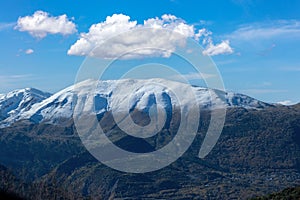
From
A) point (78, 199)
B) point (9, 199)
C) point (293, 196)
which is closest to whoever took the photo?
point (9, 199)

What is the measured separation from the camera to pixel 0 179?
12600 cm

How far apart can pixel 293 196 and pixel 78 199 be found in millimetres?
55088

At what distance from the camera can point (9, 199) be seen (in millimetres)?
49312

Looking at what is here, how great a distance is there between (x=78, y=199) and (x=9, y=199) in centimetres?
8486

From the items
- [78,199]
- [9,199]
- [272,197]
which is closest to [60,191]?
[78,199]

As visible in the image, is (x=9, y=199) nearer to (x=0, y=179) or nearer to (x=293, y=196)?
(x=293, y=196)

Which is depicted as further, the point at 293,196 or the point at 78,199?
the point at 78,199

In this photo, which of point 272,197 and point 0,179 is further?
point 0,179

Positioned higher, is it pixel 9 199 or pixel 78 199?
pixel 9 199

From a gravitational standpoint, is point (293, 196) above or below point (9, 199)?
below

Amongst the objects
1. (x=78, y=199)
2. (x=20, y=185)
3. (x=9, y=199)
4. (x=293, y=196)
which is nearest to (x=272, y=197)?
(x=293, y=196)

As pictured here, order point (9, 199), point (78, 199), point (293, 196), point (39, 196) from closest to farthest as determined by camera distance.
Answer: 1. point (9, 199)
2. point (293, 196)
3. point (39, 196)
4. point (78, 199)

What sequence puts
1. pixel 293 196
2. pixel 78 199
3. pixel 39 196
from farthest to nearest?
1. pixel 78 199
2. pixel 39 196
3. pixel 293 196

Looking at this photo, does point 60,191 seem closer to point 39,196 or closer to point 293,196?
point 39,196
